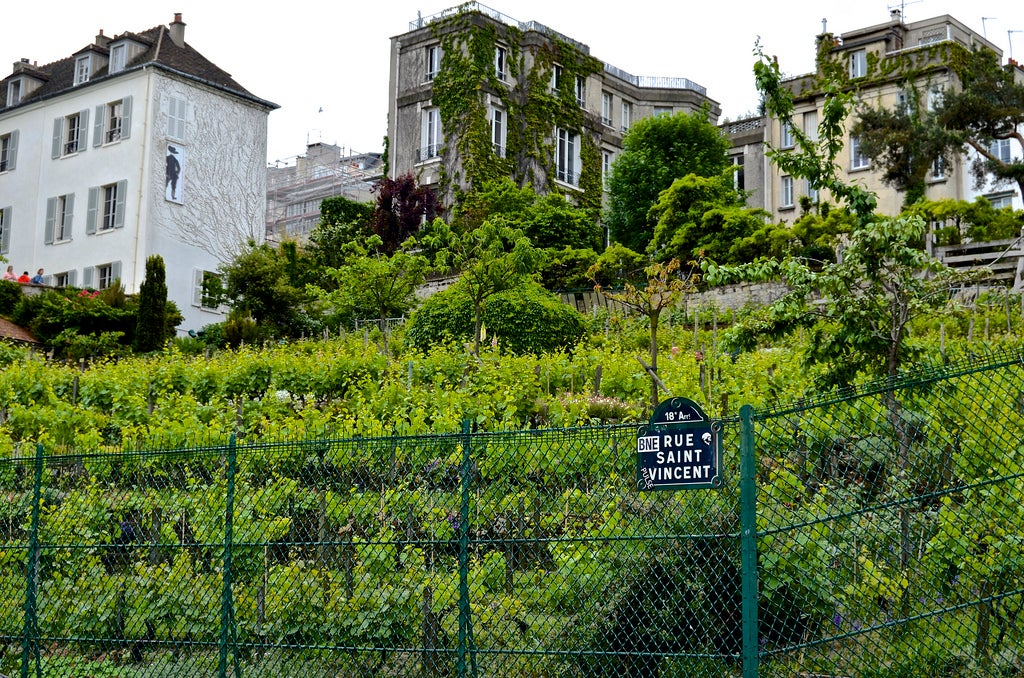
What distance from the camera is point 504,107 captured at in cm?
3966

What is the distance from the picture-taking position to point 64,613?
29.4 ft

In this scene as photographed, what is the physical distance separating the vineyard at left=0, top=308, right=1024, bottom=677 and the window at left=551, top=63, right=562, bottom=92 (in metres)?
33.5

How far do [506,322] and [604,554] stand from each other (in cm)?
1463

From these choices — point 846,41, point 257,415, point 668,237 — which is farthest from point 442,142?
point 257,415

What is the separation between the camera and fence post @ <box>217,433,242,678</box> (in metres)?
7.82

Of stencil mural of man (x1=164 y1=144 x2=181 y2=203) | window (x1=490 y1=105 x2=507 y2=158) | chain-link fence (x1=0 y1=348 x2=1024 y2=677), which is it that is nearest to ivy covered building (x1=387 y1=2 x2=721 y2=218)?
window (x1=490 y1=105 x2=507 y2=158)

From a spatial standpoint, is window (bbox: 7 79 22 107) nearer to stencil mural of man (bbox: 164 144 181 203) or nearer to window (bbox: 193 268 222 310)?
stencil mural of man (bbox: 164 144 181 203)

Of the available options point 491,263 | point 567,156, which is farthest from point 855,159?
point 491,263

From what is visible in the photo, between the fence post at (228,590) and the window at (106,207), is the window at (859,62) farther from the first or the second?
the fence post at (228,590)

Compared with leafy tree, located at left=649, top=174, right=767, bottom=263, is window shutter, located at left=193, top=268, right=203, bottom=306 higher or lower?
lower

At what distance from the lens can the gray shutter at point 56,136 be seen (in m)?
37.6

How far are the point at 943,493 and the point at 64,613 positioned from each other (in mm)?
6543

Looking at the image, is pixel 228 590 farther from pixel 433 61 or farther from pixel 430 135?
pixel 433 61

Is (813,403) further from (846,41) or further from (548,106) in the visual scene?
(846,41)
